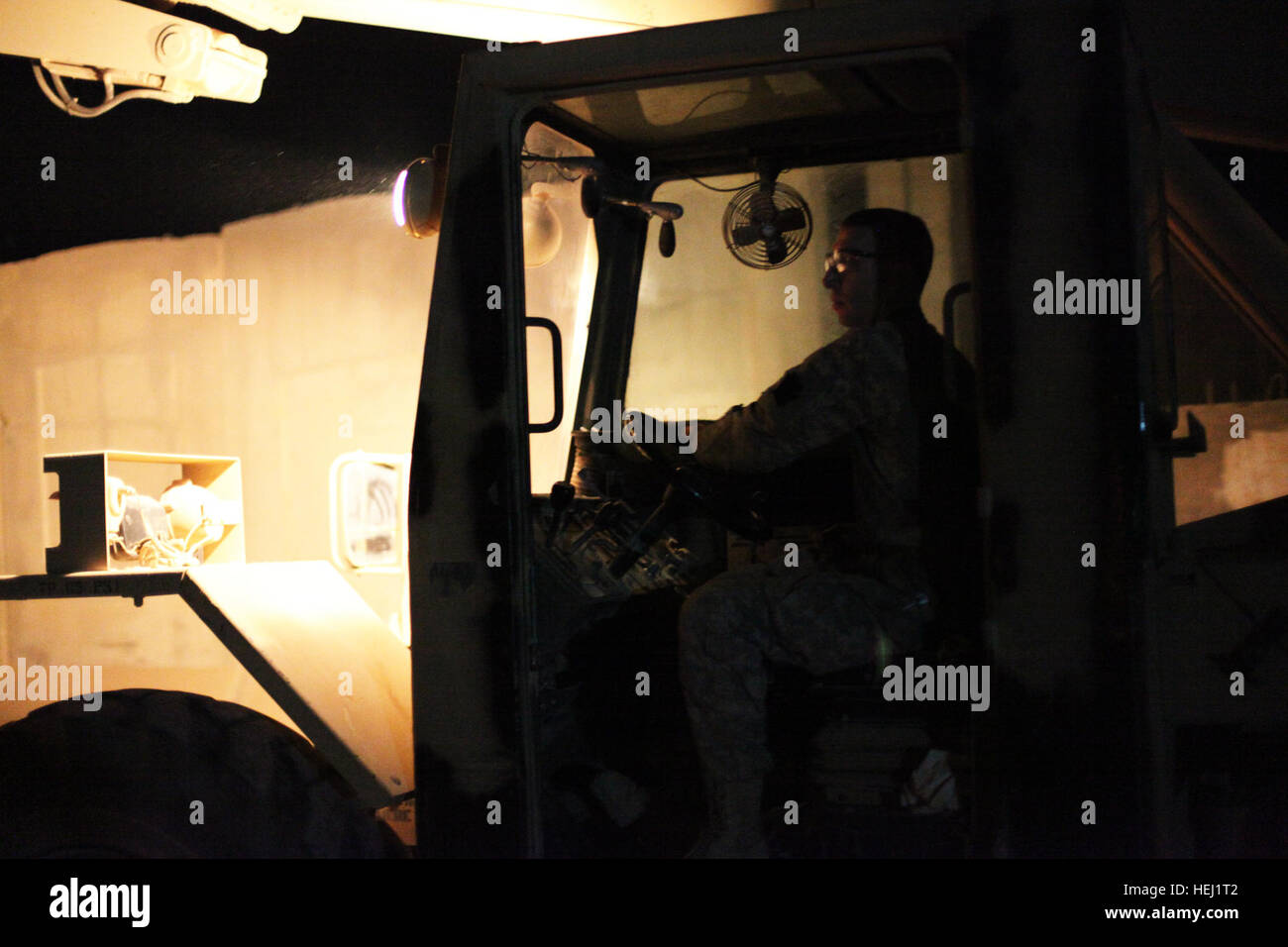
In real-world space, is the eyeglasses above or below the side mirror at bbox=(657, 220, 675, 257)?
below

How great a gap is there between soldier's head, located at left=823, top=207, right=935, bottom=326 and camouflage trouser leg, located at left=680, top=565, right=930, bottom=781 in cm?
64

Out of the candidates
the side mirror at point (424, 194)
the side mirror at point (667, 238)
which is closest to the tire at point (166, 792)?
the side mirror at point (424, 194)

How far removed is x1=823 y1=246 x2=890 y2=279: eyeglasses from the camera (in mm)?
2357

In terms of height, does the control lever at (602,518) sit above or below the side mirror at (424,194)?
below

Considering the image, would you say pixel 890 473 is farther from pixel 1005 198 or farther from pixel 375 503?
pixel 375 503

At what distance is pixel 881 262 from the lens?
2354 mm

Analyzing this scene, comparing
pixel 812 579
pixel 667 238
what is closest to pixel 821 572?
pixel 812 579

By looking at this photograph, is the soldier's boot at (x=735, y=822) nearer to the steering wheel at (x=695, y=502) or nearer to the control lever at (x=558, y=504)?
the steering wheel at (x=695, y=502)

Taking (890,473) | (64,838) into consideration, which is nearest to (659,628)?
(890,473)

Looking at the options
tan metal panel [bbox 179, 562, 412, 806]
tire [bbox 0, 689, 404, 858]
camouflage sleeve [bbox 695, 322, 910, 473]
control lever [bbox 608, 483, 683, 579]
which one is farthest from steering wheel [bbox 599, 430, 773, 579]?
tire [bbox 0, 689, 404, 858]

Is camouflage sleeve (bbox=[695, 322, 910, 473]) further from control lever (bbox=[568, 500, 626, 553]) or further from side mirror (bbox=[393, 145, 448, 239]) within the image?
side mirror (bbox=[393, 145, 448, 239])

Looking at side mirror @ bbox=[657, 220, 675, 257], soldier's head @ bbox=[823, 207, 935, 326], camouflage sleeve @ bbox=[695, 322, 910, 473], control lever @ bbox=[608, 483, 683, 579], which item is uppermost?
side mirror @ bbox=[657, 220, 675, 257]

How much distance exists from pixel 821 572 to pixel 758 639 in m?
0.20

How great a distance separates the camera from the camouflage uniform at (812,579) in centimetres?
207
